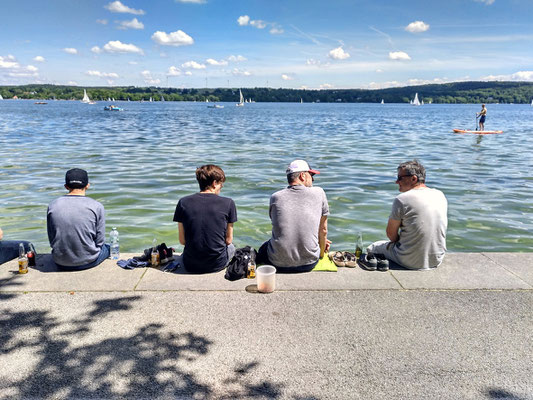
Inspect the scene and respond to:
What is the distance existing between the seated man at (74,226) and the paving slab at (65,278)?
0.18 m

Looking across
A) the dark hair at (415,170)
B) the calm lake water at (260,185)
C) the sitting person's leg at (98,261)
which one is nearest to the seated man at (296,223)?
the dark hair at (415,170)

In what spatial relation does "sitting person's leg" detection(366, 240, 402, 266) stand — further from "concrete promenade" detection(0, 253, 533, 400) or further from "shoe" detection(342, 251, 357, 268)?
"concrete promenade" detection(0, 253, 533, 400)

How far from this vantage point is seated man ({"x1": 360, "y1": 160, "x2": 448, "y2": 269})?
554 cm

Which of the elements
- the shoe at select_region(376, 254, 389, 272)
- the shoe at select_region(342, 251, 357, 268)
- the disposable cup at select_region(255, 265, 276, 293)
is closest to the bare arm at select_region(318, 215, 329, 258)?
the shoe at select_region(342, 251, 357, 268)

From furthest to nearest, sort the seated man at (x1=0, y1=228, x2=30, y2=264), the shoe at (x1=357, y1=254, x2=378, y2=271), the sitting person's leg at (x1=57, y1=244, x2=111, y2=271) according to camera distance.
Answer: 1. the seated man at (x1=0, y1=228, x2=30, y2=264)
2. the shoe at (x1=357, y1=254, x2=378, y2=271)
3. the sitting person's leg at (x1=57, y1=244, x2=111, y2=271)

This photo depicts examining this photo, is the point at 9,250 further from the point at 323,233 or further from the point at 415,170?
the point at 415,170

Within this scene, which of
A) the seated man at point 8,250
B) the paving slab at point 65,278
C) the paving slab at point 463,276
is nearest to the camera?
the paving slab at point 65,278

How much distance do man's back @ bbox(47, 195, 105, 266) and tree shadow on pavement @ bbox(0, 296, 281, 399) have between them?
1.14 metres

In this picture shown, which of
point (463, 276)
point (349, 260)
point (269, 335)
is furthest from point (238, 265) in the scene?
point (463, 276)

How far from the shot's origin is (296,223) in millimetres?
5402

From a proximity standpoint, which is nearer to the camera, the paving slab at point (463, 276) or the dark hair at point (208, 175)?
the paving slab at point (463, 276)

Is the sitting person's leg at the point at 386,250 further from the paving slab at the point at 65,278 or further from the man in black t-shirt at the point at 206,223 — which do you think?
the paving slab at the point at 65,278

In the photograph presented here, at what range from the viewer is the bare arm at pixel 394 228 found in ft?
19.0

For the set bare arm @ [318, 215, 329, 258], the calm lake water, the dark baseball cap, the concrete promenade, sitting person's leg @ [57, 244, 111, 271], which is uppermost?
the dark baseball cap
